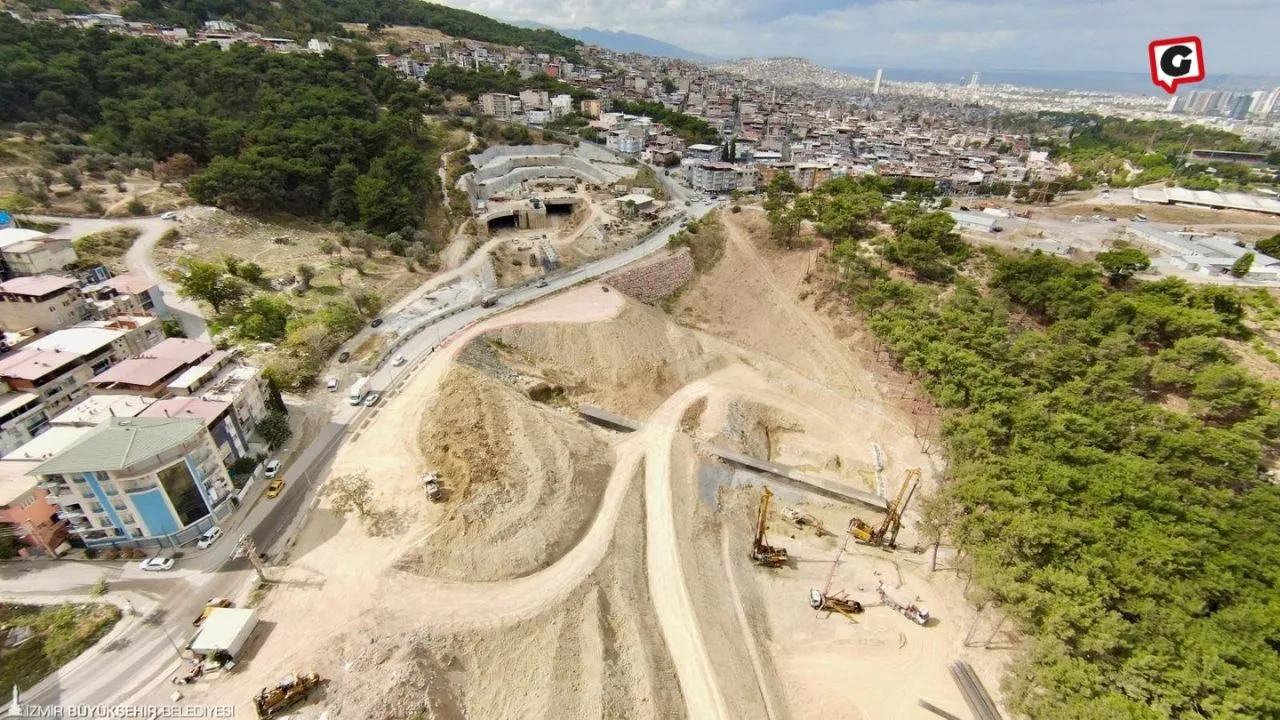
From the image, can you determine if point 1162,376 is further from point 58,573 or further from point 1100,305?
point 58,573

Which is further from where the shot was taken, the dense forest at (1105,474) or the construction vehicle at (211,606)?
the dense forest at (1105,474)

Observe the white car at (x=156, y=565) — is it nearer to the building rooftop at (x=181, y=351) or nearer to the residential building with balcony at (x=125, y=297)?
the building rooftop at (x=181, y=351)

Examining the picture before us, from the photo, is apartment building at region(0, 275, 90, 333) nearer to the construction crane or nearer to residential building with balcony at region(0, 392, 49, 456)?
residential building with balcony at region(0, 392, 49, 456)

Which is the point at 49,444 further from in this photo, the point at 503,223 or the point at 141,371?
the point at 503,223

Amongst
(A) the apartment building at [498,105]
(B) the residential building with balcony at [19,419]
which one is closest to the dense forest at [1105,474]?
(B) the residential building with balcony at [19,419]

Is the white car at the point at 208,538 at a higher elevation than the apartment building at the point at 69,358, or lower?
lower

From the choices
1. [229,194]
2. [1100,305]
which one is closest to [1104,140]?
[1100,305]
